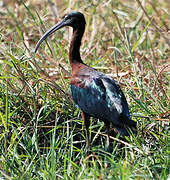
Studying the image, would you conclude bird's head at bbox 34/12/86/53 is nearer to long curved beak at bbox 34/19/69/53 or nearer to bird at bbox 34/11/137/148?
long curved beak at bbox 34/19/69/53

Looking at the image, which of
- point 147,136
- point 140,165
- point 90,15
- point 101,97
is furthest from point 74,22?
point 90,15

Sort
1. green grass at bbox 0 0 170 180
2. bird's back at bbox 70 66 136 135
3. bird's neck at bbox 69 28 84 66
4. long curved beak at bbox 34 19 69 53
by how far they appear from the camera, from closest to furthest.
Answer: green grass at bbox 0 0 170 180, bird's back at bbox 70 66 136 135, long curved beak at bbox 34 19 69 53, bird's neck at bbox 69 28 84 66

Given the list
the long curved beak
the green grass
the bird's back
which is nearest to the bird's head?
the long curved beak

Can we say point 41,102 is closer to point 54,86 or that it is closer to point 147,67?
point 54,86

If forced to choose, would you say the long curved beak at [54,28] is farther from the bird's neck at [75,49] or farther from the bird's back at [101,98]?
the bird's back at [101,98]

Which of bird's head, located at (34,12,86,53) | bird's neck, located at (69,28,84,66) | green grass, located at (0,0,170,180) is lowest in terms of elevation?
green grass, located at (0,0,170,180)

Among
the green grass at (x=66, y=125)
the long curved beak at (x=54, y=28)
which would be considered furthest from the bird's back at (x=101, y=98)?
the long curved beak at (x=54, y=28)

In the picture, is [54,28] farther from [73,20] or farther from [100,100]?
[100,100]

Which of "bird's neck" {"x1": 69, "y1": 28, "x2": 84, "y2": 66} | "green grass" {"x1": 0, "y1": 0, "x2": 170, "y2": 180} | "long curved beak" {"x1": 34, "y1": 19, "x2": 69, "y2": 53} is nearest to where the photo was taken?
"green grass" {"x1": 0, "y1": 0, "x2": 170, "y2": 180}

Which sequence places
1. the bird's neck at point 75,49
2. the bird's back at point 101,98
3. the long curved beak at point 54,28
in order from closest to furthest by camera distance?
1. the bird's back at point 101,98
2. the long curved beak at point 54,28
3. the bird's neck at point 75,49

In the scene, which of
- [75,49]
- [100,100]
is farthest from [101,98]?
[75,49]

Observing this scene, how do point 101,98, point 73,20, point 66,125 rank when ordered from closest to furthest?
1. point 101,98
2. point 66,125
3. point 73,20

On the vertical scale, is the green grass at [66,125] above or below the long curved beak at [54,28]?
below

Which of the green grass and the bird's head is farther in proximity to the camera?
the bird's head
